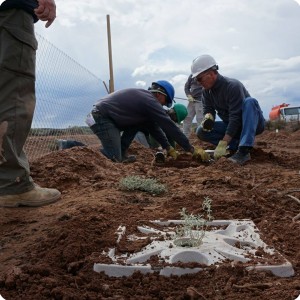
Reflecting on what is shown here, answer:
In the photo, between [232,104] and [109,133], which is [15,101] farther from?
[232,104]

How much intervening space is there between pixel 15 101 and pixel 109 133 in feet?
8.92

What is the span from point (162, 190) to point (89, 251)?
4.37 ft

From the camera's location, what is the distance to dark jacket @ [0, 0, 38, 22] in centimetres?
241

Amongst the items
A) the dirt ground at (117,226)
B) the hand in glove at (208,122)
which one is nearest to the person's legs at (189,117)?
the hand in glove at (208,122)

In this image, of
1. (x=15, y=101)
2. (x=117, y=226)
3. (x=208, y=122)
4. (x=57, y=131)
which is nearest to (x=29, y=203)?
(x=15, y=101)

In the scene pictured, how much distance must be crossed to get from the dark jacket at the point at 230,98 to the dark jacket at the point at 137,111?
0.62m

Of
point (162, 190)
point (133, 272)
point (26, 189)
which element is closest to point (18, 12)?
point (26, 189)

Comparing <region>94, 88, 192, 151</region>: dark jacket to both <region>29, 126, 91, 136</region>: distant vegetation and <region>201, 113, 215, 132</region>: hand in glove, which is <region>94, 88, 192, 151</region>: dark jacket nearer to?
<region>201, 113, 215, 132</region>: hand in glove

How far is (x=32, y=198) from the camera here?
2.60 m

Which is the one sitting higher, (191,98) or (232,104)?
(191,98)

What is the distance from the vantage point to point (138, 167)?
4.36 meters

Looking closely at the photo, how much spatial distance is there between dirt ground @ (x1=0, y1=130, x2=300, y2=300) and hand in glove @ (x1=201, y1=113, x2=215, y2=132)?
1.40 m

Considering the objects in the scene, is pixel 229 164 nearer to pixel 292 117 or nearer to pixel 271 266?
pixel 271 266

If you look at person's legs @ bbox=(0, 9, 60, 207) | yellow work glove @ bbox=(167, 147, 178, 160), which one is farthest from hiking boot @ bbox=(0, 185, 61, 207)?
yellow work glove @ bbox=(167, 147, 178, 160)
